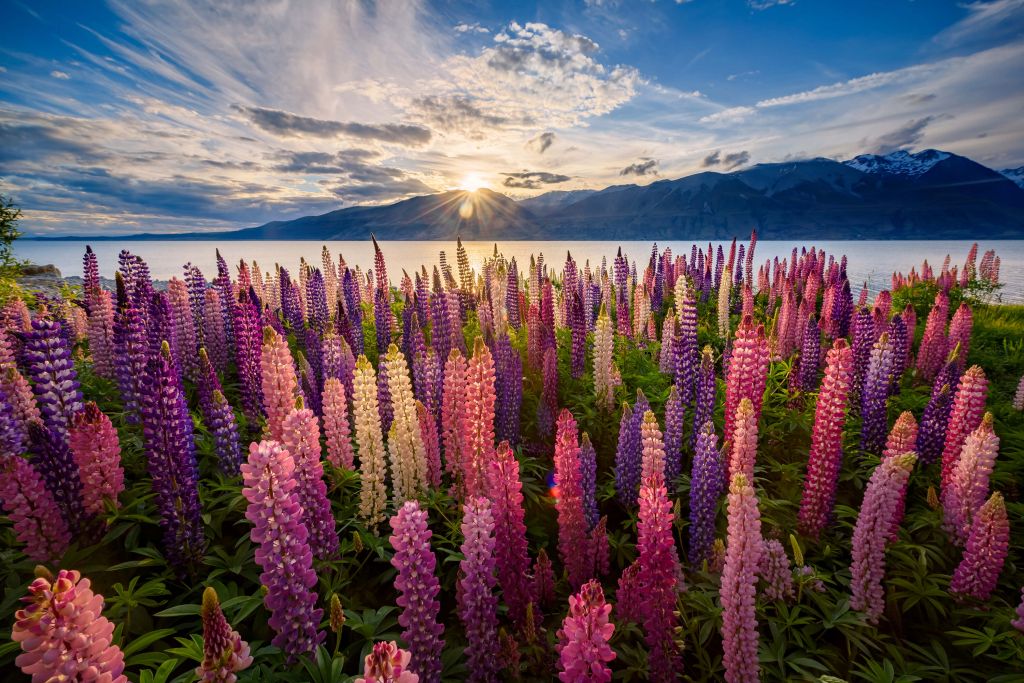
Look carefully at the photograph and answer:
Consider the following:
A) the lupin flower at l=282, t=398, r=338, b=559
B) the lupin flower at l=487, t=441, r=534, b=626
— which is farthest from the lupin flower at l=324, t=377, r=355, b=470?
the lupin flower at l=487, t=441, r=534, b=626

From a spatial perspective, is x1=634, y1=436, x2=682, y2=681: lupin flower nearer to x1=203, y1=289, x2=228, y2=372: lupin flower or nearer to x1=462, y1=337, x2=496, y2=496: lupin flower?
x1=462, y1=337, x2=496, y2=496: lupin flower

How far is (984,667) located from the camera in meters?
4.15

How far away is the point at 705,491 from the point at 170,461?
5296 millimetres

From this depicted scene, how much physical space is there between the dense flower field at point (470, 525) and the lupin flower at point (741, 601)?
23 mm

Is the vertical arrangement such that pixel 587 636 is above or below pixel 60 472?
below

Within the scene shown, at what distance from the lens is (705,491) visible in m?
4.74

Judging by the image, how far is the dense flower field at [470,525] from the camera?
302 centimetres

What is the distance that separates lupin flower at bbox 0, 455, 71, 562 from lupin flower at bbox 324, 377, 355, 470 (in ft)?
7.34

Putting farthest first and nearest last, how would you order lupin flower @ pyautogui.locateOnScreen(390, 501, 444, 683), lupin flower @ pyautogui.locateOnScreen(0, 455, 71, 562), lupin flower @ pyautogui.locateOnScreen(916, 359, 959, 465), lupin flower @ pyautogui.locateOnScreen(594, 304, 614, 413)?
1. lupin flower @ pyautogui.locateOnScreen(594, 304, 614, 413)
2. lupin flower @ pyautogui.locateOnScreen(916, 359, 959, 465)
3. lupin flower @ pyautogui.locateOnScreen(0, 455, 71, 562)
4. lupin flower @ pyautogui.locateOnScreen(390, 501, 444, 683)

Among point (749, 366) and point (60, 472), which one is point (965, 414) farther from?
point (60, 472)

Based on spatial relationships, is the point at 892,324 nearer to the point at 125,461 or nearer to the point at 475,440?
the point at 475,440

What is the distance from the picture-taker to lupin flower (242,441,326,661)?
2.82 m

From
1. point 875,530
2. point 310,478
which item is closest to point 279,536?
point 310,478

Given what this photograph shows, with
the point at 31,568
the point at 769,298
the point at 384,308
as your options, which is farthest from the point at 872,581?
the point at 769,298
